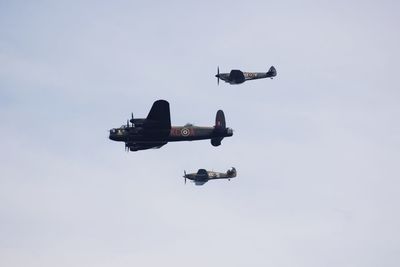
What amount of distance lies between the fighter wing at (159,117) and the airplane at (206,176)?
29668mm

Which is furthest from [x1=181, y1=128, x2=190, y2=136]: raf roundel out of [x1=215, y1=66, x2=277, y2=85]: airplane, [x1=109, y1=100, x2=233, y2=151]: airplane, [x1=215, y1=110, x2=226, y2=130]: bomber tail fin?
[x1=215, y1=66, x2=277, y2=85]: airplane

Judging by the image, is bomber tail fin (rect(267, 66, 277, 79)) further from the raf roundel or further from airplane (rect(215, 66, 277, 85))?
the raf roundel

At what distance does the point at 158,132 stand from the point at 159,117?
2.36 m

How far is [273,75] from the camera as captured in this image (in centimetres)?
8500

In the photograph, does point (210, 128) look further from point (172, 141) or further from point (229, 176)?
point (229, 176)

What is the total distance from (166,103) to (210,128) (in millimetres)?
8827

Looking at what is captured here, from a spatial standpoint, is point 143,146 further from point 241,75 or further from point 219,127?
point 241,75

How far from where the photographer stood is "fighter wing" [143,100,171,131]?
58.5m

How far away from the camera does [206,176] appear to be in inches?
3533

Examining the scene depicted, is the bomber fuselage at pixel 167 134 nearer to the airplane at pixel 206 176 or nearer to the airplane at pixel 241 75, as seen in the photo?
the airplane at pixel 241 75

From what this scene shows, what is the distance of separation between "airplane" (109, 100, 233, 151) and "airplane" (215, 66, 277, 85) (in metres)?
15.0

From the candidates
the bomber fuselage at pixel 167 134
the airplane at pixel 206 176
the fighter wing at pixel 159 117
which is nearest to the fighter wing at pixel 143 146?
the bomber fuselage at pixel 167 134

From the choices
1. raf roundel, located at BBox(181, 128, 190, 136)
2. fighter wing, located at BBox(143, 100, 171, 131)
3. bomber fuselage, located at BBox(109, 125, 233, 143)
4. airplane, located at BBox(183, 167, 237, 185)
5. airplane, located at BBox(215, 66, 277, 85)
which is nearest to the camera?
fighter wing, located at BBox(143, 100, 171, 131)

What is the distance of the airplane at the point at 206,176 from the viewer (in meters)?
89.5
